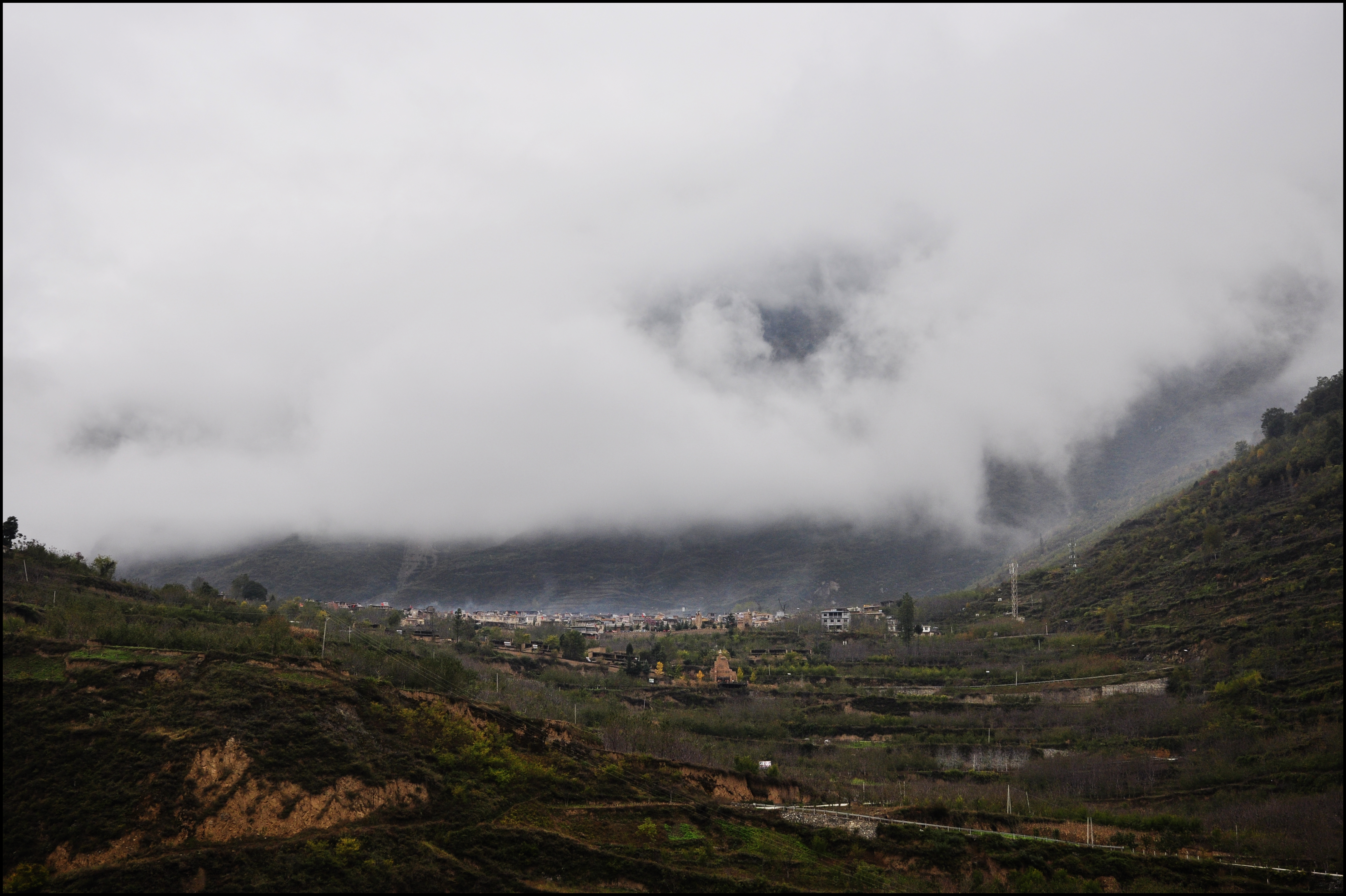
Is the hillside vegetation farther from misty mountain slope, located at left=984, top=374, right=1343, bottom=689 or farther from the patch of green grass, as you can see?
misty mountain slope, located at left=984, top=374, right=1343, bottom=689

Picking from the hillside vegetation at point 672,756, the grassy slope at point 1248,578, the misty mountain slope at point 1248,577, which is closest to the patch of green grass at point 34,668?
the hillside vegetation at point 672,756

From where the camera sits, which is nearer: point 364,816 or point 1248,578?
point 364,816

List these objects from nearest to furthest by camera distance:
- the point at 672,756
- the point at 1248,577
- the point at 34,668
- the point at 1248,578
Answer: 1. the point at 34,668
2. the point at 672,756
3. the point at 1248,578
4. the point at 1248,577

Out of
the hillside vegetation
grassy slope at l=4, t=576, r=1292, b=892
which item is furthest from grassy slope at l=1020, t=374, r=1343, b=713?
grassy slope at l=4, t=576, r=1292, b=892

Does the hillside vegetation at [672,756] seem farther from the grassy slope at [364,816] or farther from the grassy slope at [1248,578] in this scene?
the grassy slope at [1248,578]

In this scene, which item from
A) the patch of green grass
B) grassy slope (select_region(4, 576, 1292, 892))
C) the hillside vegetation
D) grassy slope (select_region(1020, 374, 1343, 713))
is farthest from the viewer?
grassy slope (select_region(1020, 374, 1343, 713))

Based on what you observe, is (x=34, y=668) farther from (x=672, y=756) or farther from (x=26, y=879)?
(x=672, y=756)

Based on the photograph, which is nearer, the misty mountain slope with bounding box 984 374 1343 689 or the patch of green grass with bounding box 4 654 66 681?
the patch of green grass with bounding box 4 654 66 681

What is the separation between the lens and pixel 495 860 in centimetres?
4050

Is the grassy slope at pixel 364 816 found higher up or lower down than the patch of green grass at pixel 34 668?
lower down

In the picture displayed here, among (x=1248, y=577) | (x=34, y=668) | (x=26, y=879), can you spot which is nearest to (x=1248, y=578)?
(x=1248, y=577)

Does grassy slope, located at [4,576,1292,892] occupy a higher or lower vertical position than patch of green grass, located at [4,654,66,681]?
lower

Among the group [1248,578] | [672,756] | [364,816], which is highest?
[1248,578]

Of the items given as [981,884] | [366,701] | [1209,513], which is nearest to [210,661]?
[366,701]
